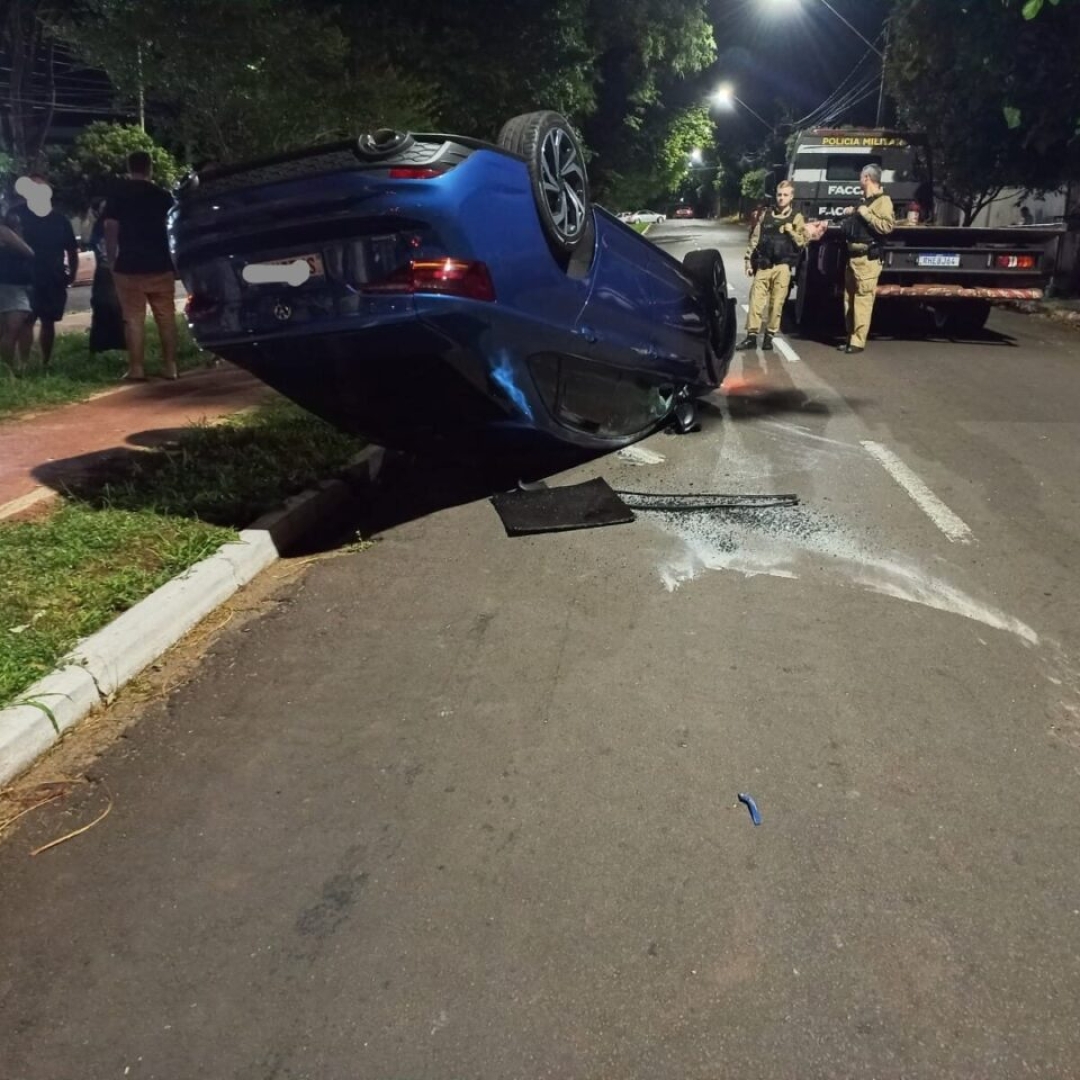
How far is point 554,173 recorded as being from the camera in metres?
5.23

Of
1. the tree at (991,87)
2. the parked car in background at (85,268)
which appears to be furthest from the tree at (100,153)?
the tree at (991,87)

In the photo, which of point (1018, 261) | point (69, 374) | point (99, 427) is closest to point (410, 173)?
point (99, 427)

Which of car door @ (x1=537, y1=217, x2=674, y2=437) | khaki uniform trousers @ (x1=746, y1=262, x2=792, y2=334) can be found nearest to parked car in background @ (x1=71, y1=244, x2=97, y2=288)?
khaki uniform trousers @ (x1=746, y1=262, x2=792, y2=334)

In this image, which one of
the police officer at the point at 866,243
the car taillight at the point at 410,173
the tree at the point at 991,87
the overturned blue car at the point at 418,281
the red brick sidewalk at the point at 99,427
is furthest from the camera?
the tree at the point at 991,87

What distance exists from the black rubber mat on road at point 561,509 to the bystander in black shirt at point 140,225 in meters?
4.34

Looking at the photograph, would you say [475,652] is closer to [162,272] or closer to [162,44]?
[162,272]

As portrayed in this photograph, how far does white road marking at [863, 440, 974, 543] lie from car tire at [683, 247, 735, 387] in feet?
5.02

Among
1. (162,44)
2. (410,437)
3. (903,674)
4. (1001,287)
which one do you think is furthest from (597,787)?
(1001,287)

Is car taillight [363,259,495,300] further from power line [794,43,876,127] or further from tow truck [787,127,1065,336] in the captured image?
power line [794,43,876,127]

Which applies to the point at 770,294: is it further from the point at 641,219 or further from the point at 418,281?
the point at 641,219

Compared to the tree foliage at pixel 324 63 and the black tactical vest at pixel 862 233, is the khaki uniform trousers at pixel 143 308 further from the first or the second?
the black tactical vest at pixel 862 233

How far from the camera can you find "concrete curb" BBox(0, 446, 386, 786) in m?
3.26

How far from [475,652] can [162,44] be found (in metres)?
7.30

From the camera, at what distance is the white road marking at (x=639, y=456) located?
6770 mm
